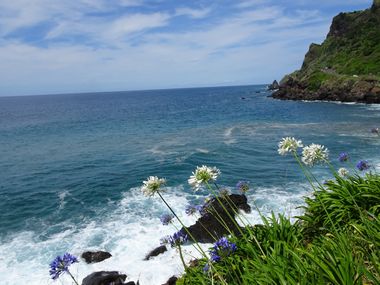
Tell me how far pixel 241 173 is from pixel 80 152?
83.9 feet

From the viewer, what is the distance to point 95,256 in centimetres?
1894

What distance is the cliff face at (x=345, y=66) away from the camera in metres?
97.4

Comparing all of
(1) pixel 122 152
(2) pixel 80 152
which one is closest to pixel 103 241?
(1) pixel 122 152

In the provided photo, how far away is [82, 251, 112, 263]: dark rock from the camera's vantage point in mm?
18844

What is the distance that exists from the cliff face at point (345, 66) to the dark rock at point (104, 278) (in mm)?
90596

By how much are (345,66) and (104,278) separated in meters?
138

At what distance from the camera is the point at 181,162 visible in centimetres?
3862

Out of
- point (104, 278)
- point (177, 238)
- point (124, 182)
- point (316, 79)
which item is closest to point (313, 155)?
point (177, 238)

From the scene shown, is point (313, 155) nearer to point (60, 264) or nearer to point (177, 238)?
point (177, 238)

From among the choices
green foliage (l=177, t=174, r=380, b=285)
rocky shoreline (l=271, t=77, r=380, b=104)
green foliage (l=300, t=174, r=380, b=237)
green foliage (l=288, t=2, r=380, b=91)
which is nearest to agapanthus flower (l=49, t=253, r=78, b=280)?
green foliage (l=177, t=174, r=380, b=285)

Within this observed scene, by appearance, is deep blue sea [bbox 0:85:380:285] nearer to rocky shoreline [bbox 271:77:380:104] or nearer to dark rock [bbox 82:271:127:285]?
dark rock [bbox 82:271:127:285]

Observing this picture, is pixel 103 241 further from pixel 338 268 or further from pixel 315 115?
pixel 315 115

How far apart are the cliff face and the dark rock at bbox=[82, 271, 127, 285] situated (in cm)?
9060

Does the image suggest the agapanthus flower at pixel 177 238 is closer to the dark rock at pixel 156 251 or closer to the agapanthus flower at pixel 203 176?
the agapanthus flower at pixel 203 176
